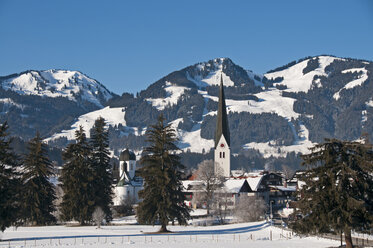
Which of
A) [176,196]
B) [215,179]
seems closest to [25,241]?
[176,196]

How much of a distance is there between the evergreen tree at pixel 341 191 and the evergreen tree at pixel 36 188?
124 ft

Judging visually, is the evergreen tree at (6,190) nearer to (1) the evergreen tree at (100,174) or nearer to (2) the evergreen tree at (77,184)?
(2) the evergreen tree at (77,184)

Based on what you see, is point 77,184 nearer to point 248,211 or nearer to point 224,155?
point 248,211

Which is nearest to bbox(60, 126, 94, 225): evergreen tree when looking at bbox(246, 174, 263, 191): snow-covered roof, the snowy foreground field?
the snowy foreground field

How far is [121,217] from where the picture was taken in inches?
4205

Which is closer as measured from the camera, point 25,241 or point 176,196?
point 25,241

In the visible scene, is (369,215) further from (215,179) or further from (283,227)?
(215,179)

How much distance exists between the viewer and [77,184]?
2913 inches

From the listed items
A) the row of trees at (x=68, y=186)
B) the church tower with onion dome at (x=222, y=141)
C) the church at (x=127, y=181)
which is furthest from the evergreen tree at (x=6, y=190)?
the church tower with onion dome at (x=222, y=141)

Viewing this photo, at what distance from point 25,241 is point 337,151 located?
29.3 meters

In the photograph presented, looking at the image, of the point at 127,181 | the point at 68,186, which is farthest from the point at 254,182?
the point at 68,186

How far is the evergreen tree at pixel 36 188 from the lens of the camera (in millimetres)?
73562

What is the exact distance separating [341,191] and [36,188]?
42001mm

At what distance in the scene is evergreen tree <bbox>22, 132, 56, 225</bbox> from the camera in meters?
73.6
